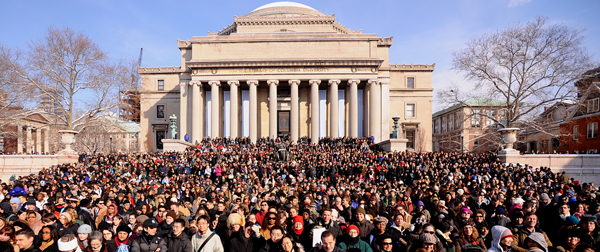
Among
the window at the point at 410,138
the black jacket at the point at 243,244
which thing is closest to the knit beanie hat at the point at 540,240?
the black jacket at the point at 243,244

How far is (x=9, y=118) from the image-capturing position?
32094 millimetres

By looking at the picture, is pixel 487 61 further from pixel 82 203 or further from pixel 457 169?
pixel 82 203

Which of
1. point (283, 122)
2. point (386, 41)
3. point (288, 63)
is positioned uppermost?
point (386, 41)

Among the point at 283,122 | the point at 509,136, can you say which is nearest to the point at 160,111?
the point at 283,122

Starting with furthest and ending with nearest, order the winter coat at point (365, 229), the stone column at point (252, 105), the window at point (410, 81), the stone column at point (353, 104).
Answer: the window at point (410, 81) → the stone column at point (252, 105) → the stone column at point (353, 104) → the winter coat at point (365, 229)

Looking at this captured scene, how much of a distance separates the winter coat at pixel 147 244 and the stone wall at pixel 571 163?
22.7 m

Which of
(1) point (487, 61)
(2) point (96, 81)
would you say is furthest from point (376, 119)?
(2) point (96, 81)

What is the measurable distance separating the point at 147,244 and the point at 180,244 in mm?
601

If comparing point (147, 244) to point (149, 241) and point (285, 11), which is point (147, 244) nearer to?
point (149, 241)

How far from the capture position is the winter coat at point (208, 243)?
20.6ft

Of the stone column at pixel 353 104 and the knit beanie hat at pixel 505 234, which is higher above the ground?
the stone column at pixel 353 104

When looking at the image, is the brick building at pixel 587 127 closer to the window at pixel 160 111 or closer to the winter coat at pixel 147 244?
the winter coat at pixel 147 244

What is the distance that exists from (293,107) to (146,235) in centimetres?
3537

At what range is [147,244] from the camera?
6.49 metres
